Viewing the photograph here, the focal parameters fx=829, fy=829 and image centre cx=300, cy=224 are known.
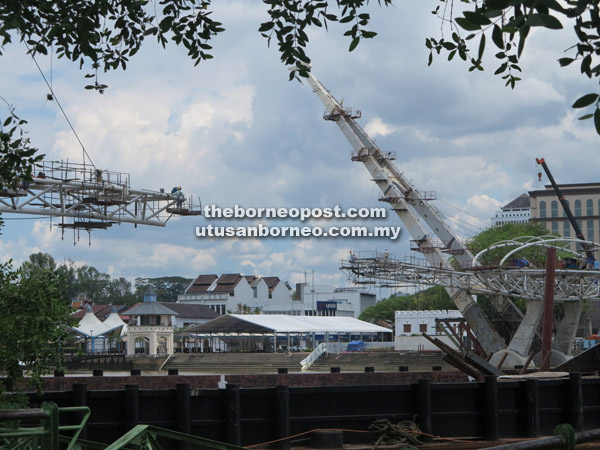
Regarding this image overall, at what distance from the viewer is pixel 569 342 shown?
50.2m

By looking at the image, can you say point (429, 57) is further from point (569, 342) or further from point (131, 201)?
point (569, 342)

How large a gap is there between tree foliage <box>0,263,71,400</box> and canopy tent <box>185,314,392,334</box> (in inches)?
2255

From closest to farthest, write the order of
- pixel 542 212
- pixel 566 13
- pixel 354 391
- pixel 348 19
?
pixel 566 13, pixel 348 19, pixel 354 391, pixel 542 212

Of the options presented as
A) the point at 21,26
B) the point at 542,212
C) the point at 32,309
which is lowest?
the point at 32,309

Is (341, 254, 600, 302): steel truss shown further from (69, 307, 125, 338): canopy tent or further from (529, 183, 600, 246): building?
(529, 183, 600, 246): building

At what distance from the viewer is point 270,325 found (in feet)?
225

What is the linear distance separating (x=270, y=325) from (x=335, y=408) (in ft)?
177

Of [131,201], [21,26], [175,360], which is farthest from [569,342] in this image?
[21,26]

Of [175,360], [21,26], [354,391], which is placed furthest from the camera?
[175,360]

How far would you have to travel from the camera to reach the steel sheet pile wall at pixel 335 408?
14.1 metres

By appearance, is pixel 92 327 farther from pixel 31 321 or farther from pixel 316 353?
pixel 31 321

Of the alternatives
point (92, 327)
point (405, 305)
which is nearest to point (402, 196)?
point (92, 327)

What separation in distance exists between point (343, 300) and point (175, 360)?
6617cm

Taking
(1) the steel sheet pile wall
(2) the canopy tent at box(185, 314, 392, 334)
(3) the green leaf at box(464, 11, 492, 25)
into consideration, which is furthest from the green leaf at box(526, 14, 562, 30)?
(2) the canopy tent at box(185, 314, 392, 334)
